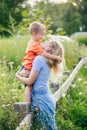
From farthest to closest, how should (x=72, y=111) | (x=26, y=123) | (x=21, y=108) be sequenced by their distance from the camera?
(x=72, y=111) < (x=21, y=108) < (x=26, y=123)

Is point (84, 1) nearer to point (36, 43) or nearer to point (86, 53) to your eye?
point (86, 53)

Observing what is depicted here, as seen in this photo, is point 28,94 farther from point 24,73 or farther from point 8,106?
point 8,106

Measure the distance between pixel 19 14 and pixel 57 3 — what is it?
3616 centimetres

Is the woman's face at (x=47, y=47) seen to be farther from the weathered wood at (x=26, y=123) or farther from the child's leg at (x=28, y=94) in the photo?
the weathered wood at (x=26, y=123)

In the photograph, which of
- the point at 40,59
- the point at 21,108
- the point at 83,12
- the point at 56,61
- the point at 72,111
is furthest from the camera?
the point at 83,12

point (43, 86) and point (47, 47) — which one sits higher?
point (47, 47)

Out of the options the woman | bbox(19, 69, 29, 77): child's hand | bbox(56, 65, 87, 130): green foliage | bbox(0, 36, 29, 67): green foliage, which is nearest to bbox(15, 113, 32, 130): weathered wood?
the woman

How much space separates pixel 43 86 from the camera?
670 cm

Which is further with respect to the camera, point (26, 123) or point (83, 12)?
point (83, 12)

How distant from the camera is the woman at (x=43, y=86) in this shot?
6.64 metres

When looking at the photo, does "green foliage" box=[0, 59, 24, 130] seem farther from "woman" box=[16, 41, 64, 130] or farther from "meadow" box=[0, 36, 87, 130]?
"woman" box=[16, 41, 64, 130]

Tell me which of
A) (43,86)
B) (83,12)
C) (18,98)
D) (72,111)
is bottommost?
(83,12)

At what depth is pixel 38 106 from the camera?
666 cm

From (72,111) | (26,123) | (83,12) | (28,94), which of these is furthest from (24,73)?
(83,12)
